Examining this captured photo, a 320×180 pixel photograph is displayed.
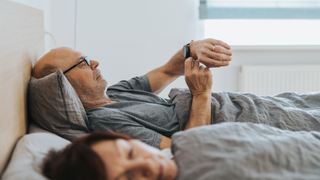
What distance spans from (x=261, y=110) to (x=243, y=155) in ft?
1.89

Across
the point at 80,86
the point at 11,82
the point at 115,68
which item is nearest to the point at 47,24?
the point at 115,68

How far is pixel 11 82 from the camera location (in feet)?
2.51

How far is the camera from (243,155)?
562mm

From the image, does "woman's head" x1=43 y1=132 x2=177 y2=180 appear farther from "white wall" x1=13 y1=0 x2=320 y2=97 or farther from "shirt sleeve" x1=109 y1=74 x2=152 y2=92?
"white wall" x1=13 y1=0 x2=320 y2=97

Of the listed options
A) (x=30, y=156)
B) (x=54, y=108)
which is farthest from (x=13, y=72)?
(x=30, y=156)

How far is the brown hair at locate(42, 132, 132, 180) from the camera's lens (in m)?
0.51

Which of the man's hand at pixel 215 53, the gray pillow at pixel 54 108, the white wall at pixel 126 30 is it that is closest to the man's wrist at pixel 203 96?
the man's hand at pixel 215 53

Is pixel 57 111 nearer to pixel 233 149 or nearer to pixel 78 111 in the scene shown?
pixel 78 111

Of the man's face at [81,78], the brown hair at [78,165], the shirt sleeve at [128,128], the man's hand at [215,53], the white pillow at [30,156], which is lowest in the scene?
the shirt sleeve at [128,128]

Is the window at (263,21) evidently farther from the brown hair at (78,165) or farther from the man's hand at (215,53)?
the brown hair at (78,165)

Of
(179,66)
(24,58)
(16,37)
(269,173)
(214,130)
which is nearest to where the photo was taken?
(269,173)

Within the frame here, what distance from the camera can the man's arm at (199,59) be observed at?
122 centimetres

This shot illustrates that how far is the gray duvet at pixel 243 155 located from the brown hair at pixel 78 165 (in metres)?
0.20

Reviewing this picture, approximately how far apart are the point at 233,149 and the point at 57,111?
625mm
